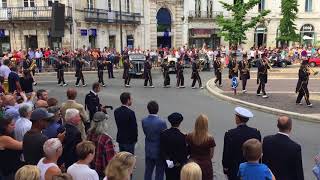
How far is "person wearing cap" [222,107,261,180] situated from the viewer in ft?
22.1

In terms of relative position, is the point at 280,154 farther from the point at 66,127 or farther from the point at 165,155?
the point at 66,127

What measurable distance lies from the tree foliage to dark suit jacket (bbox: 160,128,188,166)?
149ft

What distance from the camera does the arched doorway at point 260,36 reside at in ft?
181

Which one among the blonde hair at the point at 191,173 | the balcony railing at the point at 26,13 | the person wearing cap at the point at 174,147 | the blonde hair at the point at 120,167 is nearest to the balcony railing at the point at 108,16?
the balcony railing at the point at 26,13

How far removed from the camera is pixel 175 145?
7.07 meters

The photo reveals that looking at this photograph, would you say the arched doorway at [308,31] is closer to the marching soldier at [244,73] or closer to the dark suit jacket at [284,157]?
the marching soldier at [244,73]

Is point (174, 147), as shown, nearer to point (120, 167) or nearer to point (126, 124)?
point (126, 124)

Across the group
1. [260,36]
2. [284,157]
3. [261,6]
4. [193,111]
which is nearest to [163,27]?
[260,36]

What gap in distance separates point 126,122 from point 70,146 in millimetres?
1707

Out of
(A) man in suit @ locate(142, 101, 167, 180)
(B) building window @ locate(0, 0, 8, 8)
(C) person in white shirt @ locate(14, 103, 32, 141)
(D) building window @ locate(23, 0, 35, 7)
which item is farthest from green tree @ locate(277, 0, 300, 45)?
(C) person in white shirt @ locate(14, 103, 32, 141)

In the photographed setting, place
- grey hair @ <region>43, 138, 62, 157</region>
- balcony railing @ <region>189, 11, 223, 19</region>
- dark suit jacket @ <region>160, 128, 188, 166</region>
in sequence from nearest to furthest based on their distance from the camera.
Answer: grey hair @ <region>43, 138, 62, 157</region>, dark suit jacket @ <region>160, 128, 188, 166</region>, balcony railing @ <region>189, 11, 223, 19</region>

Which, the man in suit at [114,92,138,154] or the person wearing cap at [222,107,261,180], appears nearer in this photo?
the person wearing cap at [222,107,261,180]

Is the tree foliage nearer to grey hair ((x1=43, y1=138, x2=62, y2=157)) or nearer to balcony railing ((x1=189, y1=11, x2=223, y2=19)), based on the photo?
balcony railing ((x1=189, y1=11, x2=223, y2=19))

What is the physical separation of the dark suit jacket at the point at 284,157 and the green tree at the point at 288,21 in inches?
1807
